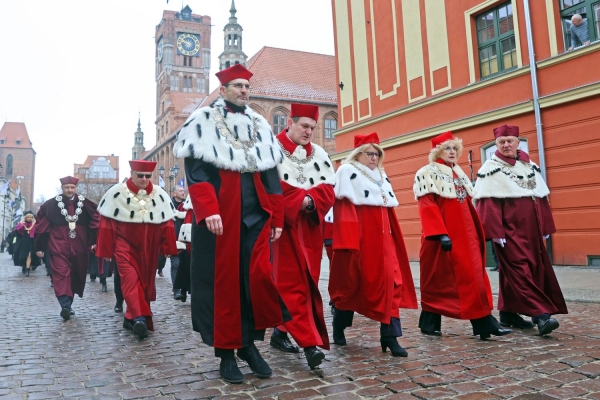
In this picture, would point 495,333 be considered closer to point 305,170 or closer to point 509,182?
point 509,182

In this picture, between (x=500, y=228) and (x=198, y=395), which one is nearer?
(x=198, y=395)

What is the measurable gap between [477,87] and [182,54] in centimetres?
8299

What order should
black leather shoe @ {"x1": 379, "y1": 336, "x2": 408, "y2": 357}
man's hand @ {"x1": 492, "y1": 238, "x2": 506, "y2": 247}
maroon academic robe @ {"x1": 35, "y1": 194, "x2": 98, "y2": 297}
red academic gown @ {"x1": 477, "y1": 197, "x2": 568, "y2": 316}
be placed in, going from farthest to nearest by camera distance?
1. maroon academic robe @ {"x1": 35, "y1": 194, "x2": 98, "y2": 297}
2. man's hand @ {"x1": 492, "y1": 238, "x2": 506, "y2": 247}
3. red academic gown @ {"x1": 477, "y1": 197, "x2": 568, "y2": 316}
4. black leather shoe @ {"x1": 379, "y1": 336, "x2": 408, "y2": 357}

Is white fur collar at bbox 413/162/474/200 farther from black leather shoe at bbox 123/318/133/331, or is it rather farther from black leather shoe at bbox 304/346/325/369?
black leather shoe at bbox 123/318/133/331

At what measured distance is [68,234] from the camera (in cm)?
768

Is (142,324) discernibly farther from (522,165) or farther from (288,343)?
(522,165)

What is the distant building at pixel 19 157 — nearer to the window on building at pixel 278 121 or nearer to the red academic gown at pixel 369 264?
the window on building at pixel 278 121

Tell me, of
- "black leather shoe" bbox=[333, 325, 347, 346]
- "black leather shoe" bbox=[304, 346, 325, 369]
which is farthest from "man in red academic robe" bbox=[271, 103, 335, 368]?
"black leather shoe" bbox=[333, 325, 347, 346]

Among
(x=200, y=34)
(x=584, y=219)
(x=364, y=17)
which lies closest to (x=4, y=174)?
(x=200, y=34)

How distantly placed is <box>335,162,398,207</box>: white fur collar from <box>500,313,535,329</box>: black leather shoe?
1902 millimetres

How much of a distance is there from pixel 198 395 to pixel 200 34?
96.5m

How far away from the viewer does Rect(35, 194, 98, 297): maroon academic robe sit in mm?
7320

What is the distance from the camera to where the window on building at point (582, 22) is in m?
11.2

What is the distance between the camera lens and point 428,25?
593 inches
